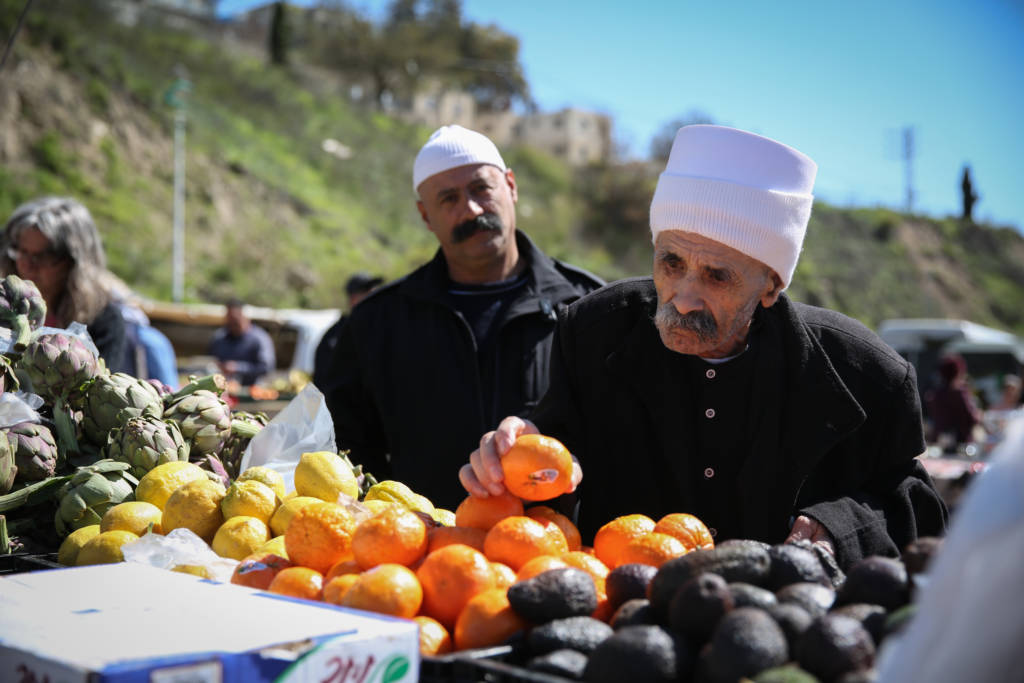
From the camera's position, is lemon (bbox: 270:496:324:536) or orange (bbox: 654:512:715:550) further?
lemon (bbox: 270:496:324:536)

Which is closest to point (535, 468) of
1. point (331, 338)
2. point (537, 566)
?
point (537, 566)

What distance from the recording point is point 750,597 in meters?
1.27

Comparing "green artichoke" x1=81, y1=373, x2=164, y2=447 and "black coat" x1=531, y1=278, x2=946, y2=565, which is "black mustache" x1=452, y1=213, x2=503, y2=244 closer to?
"black coat" x1=531, y1=278, x2=946, y2=565

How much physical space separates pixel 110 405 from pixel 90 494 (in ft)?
1.11

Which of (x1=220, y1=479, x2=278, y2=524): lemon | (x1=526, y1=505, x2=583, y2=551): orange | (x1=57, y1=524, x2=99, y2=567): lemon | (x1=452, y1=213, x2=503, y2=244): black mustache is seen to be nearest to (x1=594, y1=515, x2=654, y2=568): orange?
(x1=526, y1=505, x2=583, y2=551): orange

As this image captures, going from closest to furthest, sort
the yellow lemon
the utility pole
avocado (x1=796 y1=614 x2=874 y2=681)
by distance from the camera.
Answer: avocado (x1=796 y1=614 x2=874 y2=681), the yellow lemon, the utility pole

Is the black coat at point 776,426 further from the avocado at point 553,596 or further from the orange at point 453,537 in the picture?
the avocado at point 553,596

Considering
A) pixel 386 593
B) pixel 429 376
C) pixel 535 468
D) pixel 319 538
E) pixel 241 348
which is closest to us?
pixel 386 593

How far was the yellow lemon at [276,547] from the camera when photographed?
1.79 m

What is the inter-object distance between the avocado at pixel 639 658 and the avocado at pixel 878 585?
11.0 inches

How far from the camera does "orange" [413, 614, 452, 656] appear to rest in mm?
1442

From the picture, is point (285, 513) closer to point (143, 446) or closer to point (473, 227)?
point (143, 446)

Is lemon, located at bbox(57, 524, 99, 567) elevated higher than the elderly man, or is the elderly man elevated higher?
the elderly man

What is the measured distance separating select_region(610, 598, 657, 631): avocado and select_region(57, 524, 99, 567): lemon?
1189 millimetres
